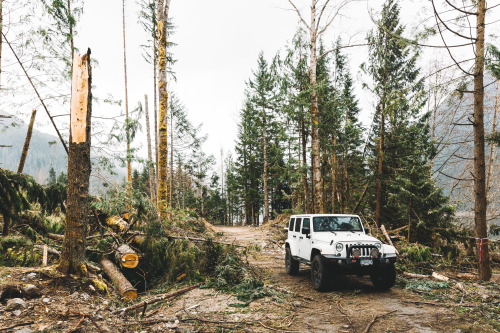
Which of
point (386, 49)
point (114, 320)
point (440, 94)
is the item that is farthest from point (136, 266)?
point (386, 49)

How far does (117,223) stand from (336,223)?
6.84 metres

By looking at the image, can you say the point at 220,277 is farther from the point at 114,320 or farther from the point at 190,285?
the point at 114,320

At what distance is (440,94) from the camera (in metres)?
8.28

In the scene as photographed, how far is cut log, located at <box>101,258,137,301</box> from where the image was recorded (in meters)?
5.65

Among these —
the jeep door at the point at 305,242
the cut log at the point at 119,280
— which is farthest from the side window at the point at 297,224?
the cut log at the point at 119,280

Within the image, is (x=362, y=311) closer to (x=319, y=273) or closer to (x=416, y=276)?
(x=319, y=273)

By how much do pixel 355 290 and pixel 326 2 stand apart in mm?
13280

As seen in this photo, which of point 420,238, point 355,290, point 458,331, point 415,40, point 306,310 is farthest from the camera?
point 420,238

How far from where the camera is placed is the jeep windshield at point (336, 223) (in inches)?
313

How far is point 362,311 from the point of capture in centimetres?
530

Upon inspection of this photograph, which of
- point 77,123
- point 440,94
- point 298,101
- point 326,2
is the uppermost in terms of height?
point 326,2

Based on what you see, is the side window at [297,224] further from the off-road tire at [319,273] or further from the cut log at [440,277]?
the cut log at [440,277]

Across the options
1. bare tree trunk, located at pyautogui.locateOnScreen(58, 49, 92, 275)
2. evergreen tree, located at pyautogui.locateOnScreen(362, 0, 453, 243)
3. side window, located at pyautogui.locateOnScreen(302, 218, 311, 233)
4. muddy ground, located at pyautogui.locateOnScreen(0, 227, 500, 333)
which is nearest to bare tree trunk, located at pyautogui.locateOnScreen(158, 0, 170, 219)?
bare tree trunk, located at pyautogui.locateOnScreen(58, 49, 92, 275)

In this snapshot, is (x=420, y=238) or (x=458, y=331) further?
(x=420, y=238)
